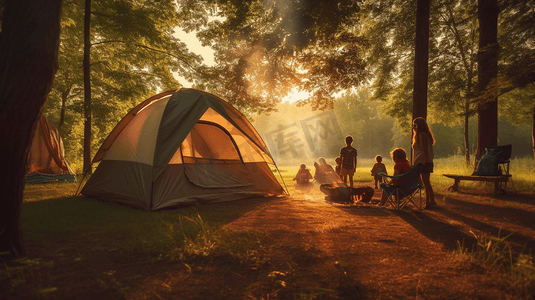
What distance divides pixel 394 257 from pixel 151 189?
4376 millimetres

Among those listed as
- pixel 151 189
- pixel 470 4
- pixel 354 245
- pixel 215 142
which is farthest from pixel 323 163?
pixel 470 4

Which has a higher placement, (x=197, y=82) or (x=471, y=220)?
(x=197, y=82)

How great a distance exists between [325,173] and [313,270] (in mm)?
8117

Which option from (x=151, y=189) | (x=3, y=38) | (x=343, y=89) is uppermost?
(x=343, y=89)

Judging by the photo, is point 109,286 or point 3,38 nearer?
point 109,286

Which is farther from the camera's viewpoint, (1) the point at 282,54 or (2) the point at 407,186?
(1) the point at 282,54

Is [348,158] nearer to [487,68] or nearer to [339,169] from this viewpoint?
[339,169]

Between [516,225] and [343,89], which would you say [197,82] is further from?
[516,225]

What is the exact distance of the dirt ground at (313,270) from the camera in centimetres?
215

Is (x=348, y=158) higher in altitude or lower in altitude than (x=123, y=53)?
lower

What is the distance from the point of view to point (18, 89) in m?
2.48

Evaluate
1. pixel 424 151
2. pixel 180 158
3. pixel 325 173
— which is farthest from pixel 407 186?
pixel 325 173

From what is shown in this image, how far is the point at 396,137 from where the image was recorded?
48.2 metres

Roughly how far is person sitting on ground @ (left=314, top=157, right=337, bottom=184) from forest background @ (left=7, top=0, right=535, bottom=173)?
3.84m
